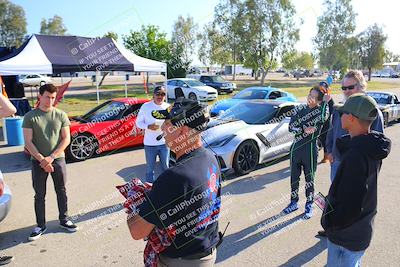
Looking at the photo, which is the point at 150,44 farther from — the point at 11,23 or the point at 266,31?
the point at 11,23

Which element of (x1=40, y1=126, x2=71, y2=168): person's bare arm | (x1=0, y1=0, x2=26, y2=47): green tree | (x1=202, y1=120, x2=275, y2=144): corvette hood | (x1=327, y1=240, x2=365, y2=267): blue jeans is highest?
(x1=0, y1=0, x2=26, y2=47): green tree

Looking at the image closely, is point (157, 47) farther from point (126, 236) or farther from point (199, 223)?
point (199, 223)

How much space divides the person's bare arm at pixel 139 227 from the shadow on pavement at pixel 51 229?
9.19 feet

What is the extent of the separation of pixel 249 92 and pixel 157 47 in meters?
17.5

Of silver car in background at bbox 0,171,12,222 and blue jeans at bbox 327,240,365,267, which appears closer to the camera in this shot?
blue jeans at bbox 327,240,365,267

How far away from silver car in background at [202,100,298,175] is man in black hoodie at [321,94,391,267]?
12.7 ft

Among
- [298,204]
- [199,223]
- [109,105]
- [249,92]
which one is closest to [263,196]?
Answer: [298,204]

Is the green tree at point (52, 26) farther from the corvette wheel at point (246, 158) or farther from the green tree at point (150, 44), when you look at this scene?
the corvette wheel at point (246, 158)

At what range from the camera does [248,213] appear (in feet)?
15.7

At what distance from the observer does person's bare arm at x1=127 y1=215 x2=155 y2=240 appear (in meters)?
1.74

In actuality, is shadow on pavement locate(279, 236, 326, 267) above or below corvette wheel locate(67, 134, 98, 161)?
below

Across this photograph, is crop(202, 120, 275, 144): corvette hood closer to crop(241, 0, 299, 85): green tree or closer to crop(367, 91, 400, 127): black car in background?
crop(367, 91, 400, 127): black car in background

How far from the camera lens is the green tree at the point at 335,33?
41625 mm

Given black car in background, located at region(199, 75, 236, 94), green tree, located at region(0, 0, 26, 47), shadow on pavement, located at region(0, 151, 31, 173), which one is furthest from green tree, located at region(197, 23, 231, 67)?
green tree, located at region(0, 0, 26, 47)
